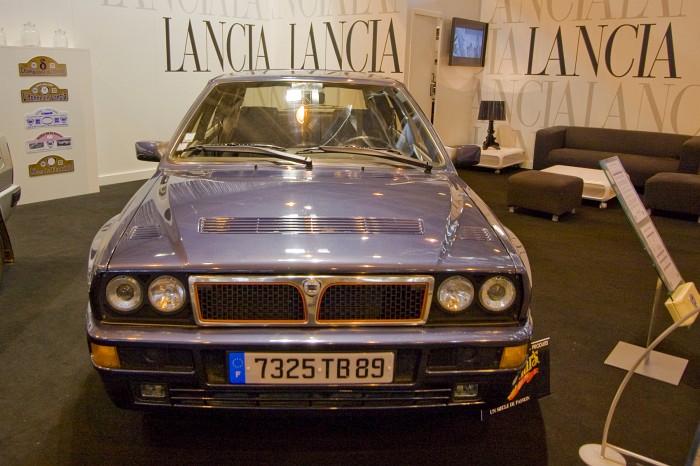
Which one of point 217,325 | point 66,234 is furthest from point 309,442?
point 66,234

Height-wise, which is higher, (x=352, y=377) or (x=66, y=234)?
(x=352, y=377)

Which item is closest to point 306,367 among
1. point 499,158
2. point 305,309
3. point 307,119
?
point 305,309

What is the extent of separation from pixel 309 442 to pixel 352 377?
Answer: 1.84ft

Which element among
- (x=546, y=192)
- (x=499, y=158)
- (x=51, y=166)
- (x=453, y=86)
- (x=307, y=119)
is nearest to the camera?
(x=307, y=119)

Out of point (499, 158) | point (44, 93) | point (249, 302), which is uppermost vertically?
point (44, 93)

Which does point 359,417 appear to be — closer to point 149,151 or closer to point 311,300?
point 311,300

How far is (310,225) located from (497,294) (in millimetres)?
626

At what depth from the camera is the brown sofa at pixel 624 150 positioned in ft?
23.2

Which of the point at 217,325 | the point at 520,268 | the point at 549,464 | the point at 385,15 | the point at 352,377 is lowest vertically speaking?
the point at 549,464

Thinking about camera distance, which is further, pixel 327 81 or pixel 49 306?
pixel 49 306

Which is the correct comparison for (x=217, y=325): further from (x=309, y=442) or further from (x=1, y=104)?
(x=1, y=104)

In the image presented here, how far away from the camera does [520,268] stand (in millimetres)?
1804

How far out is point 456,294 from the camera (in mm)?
1793

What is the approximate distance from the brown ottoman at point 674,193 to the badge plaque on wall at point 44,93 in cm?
623
